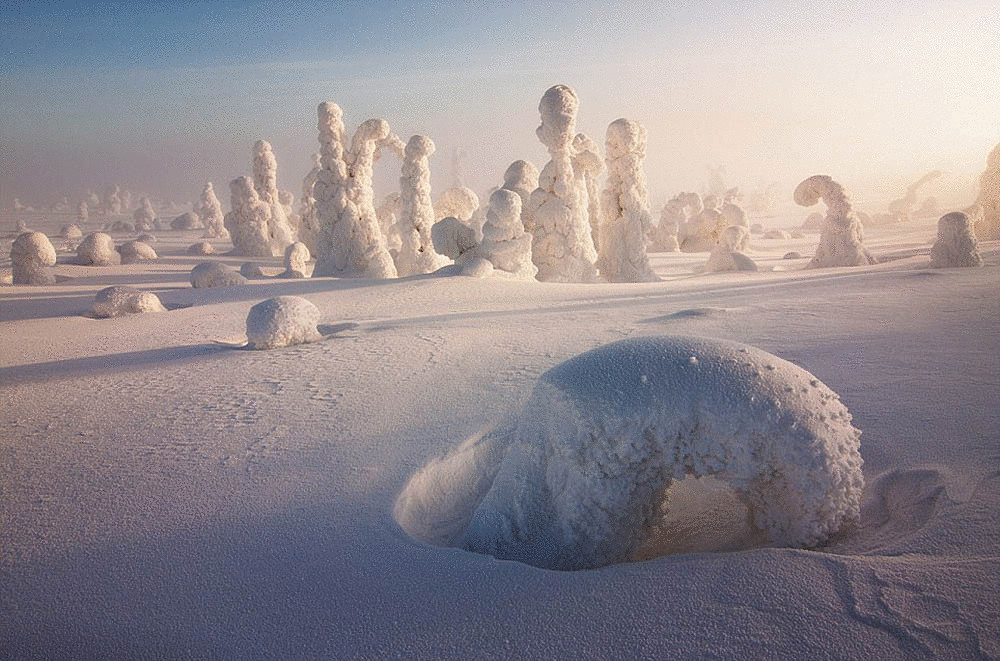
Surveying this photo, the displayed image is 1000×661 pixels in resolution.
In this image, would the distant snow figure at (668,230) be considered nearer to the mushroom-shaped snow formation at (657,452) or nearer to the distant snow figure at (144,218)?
the mushroom-shaped snow formation at (657,452)

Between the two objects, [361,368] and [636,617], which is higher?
[361,368]

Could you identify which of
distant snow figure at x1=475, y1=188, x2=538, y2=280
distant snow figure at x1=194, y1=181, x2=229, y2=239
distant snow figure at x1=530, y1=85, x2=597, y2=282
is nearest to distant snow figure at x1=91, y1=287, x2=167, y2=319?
distant snow figure at x1=475, y1=188, x2=538, y2=280

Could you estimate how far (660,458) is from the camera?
206 centimetres

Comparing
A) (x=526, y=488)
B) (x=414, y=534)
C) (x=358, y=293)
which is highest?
(x=358, y=293)

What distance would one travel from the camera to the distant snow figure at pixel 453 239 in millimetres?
10703

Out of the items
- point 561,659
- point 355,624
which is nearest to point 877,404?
point 561,659

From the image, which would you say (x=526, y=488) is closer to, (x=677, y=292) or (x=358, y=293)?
(x=677, y=292)

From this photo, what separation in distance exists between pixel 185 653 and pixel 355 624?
1.70 ft

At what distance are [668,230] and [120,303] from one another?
62.1 ft

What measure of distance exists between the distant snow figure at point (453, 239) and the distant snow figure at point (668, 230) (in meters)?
12.4

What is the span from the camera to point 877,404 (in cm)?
291

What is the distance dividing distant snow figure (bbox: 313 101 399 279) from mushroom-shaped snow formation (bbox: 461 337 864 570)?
36.7 ft

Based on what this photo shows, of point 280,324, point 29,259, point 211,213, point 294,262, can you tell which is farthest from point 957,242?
point 211,213

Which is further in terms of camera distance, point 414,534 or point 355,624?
point 414,534
